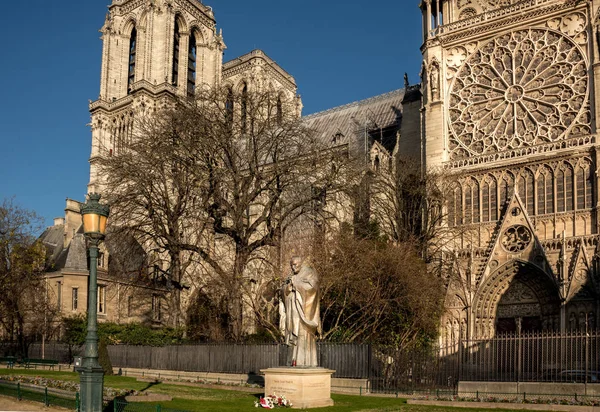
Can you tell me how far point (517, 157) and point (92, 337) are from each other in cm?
2763

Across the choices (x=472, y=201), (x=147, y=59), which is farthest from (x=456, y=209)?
(x=147, y=59)

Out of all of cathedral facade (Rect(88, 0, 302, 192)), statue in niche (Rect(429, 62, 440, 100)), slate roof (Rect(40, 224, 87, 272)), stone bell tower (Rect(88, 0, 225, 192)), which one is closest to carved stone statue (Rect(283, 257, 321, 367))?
statue in niche (Rect(429, 62, 440, 100))

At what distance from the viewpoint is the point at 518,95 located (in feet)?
118

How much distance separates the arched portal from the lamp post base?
944 inches

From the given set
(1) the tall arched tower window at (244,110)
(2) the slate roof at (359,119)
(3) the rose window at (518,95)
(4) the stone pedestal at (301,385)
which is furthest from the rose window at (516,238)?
(4) the stone pedestal at (301,385)

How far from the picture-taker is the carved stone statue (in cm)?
1553

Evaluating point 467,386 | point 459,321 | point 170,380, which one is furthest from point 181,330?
point 467,386

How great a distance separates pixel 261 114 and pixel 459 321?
46.4 feet

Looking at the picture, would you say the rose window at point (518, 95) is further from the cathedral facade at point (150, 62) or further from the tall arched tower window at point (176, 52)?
the tall arched tower window at point (176, 52)

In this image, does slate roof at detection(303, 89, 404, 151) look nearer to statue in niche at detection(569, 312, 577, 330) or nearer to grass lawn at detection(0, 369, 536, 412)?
statue in niche at detection(569, 312, 577, 330)

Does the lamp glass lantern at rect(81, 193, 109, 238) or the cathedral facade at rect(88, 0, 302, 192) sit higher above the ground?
the cathedral facade at rect(88, 0, 302, 192)

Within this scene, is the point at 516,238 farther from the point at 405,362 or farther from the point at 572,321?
the point at 405,362

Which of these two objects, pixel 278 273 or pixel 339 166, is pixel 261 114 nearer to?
pixel 339 166

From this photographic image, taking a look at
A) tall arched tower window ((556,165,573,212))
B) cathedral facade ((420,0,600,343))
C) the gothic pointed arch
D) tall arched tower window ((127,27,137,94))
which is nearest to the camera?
the gothic pointed arch
